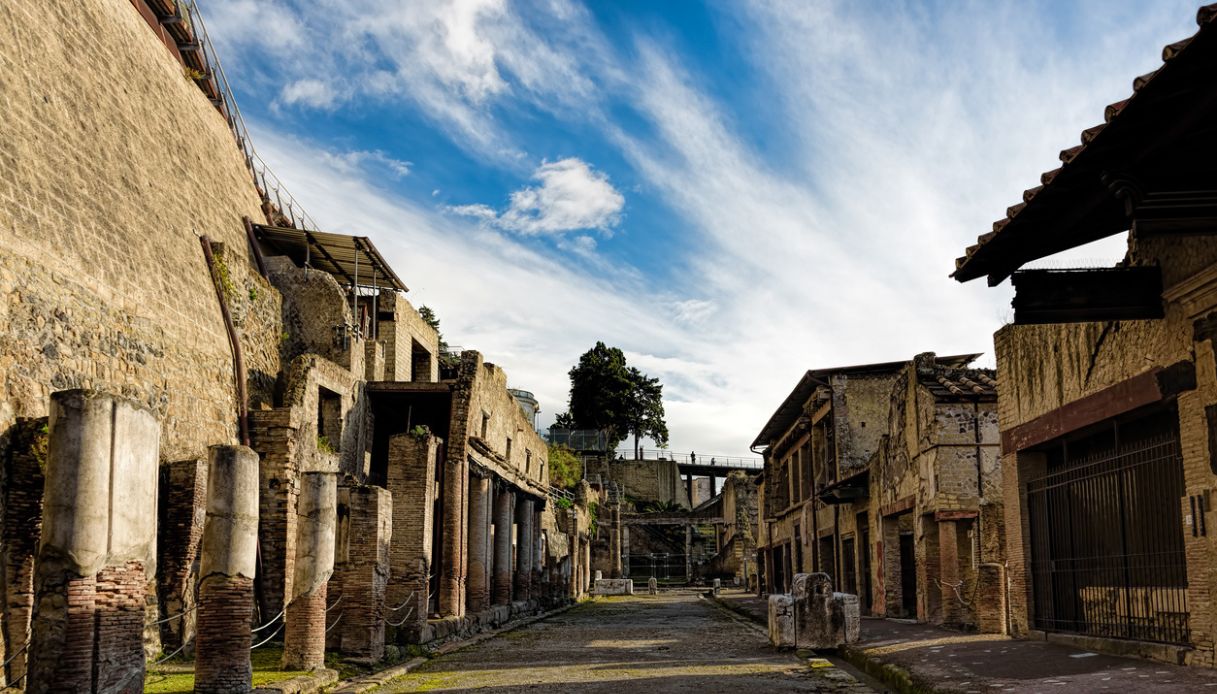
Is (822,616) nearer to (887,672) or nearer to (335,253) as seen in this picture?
(887,672)

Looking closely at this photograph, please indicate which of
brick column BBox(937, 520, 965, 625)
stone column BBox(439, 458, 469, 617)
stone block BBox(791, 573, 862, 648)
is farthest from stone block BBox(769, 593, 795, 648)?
stone column BBox(439, 458, 469, 617)

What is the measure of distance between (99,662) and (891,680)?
22.0 feet

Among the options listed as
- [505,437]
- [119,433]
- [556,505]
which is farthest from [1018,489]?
[556,505]

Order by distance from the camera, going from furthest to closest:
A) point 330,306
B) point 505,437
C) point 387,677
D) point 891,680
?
point 505,437 < point 330,306 < point 387,677 < point 891,680

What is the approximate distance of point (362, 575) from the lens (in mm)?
12344

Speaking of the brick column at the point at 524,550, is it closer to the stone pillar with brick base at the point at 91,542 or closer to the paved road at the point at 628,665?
the paved road at the point at 628,665

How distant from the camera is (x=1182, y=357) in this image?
9.04 metres

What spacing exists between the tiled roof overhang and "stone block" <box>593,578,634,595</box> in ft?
123

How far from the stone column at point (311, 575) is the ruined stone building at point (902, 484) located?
8712mm

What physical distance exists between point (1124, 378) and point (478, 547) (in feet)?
46.8

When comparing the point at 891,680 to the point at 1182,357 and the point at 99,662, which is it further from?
the point at 99,662

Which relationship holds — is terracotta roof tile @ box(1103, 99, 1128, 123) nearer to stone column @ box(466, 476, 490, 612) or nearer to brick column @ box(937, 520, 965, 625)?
brick column @ box(937, 520, 965, 625)

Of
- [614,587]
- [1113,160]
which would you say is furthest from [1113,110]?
[614,587]

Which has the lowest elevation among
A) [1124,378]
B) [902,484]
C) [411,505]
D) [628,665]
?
[628,665]
